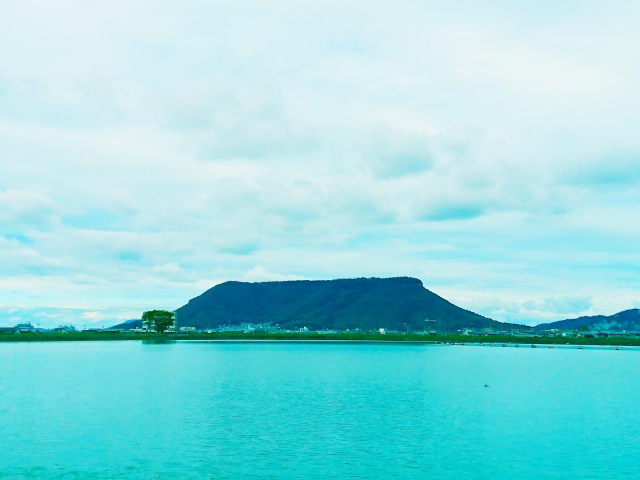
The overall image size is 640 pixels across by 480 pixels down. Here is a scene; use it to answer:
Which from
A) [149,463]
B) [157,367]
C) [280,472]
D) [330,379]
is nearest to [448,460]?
[280,472]

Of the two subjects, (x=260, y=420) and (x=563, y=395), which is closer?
(x=260, y=420)

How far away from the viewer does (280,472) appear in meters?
41.7

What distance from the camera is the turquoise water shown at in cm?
4334

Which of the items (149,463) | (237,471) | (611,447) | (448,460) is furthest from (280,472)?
(611,447)

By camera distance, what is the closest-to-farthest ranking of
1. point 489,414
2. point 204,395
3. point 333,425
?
point 333,425
point 489,414
point 204,395

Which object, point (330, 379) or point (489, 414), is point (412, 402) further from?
point (330, 379)

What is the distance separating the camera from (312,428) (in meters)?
57.0

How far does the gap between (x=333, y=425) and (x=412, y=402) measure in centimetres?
2122

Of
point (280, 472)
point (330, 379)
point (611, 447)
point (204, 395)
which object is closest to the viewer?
point (280, 472)

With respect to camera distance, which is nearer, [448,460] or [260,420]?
[448,460]

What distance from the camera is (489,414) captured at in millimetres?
68188

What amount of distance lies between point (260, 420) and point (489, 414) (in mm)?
25503

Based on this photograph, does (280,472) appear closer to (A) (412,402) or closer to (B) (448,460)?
(B) (448,460)

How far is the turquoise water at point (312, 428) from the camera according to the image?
142 ft
